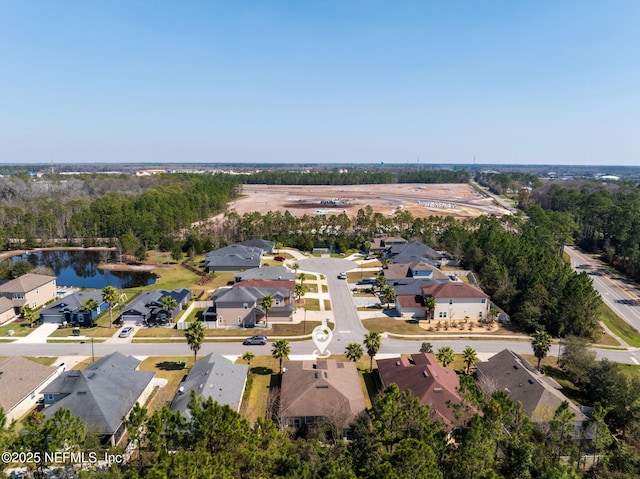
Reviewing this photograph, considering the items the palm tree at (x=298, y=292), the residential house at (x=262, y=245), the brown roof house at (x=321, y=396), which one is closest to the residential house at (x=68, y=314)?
the palm tree at (x=298, y=292)

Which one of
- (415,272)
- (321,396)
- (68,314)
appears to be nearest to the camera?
(321,396)

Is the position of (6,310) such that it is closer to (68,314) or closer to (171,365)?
(68,314)

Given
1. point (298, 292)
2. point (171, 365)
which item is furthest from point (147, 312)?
point (298, 292)

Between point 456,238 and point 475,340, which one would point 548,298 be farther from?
point 456,238

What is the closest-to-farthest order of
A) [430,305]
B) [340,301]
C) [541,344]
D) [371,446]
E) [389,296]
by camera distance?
[371,446], [541,344], [430,305], [389,296], [340,301]

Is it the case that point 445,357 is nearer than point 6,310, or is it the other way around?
point 445,357

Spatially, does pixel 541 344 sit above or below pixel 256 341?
above

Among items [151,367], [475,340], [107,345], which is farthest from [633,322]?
[107,345]

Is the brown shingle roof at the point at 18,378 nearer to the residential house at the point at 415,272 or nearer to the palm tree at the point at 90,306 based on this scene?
the palm tree at the point at 90,306
